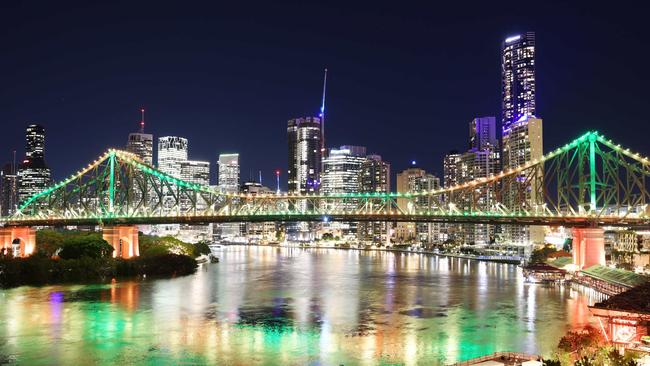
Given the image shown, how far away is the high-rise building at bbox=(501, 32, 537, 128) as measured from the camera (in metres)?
194

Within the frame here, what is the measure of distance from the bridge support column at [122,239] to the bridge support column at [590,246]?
1676 inches

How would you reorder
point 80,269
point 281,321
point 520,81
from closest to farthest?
1. point 281,321
2. point 80,269
3. point 520,81

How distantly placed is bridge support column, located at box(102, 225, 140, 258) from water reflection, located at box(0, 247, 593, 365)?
12595 millimetres

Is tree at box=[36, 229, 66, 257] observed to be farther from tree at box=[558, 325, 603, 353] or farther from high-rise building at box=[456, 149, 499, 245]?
high-rise building at box=[456, 149, 499, 245]

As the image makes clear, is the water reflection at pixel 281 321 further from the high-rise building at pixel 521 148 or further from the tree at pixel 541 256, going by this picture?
the high-rise building at pixel 521 148

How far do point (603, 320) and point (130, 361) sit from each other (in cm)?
1860

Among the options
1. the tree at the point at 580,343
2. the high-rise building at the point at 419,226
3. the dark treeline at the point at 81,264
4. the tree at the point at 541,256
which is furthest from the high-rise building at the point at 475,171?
the tree at the point at 580,343

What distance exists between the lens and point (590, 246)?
56.5 metres

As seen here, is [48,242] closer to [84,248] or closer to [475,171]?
[84,248]

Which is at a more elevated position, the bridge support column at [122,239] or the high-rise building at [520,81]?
the high-rise building at [520,81]

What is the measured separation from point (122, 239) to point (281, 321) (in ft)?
125

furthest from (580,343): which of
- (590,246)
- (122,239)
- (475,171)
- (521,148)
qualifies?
(475,171)

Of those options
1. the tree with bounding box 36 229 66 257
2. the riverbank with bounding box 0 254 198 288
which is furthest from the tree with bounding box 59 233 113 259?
the tree with bounding box 36 229 66 257

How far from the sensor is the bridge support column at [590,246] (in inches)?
2203
